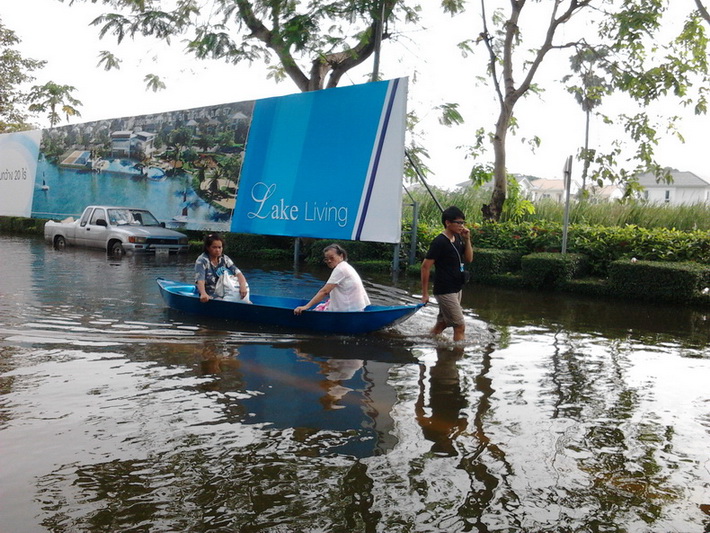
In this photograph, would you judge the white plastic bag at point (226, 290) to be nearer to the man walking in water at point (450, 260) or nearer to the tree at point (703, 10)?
the man walking in water at point (450, 260)

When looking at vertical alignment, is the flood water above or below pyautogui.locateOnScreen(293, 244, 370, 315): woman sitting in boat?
below

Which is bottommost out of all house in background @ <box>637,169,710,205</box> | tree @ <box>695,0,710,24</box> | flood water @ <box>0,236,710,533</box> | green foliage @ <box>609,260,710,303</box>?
flood water @ <box>0,236,710,533</box>

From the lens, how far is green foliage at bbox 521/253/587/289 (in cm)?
1482

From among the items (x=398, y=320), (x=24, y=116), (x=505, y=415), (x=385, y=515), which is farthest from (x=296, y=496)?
(x=24, y=116)

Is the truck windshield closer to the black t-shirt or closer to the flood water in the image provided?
the flood water

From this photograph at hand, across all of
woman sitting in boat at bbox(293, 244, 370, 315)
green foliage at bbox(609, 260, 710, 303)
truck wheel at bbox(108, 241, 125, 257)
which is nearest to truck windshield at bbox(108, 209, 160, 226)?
truck wheel at bbox(108, 241, 125, 257)

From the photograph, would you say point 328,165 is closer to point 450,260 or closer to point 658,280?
point 658,280

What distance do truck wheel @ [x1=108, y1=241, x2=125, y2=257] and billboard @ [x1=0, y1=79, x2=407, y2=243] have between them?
2880 millimetres

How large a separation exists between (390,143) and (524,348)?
8.38m

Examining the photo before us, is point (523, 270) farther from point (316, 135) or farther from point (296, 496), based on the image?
point (296, 496)

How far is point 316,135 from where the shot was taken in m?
17.9

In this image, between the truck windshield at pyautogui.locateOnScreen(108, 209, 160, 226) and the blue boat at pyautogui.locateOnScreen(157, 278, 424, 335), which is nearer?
the blue boat at pyautogui.locateOnScreen(157, 278, 424, 335)

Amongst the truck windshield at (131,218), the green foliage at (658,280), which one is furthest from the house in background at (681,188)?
the green foliage at (658,280)

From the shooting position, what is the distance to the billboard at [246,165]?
53.5ft
